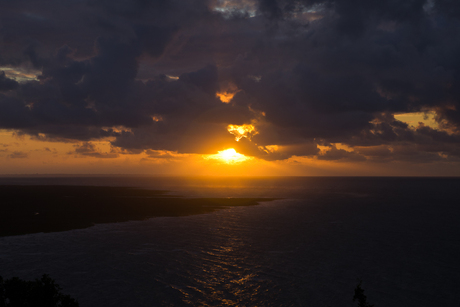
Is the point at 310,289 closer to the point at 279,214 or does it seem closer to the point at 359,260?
the point at 359,260

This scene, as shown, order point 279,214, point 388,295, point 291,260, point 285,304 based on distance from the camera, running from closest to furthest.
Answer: point 285,304 < point 388,295 < point 291,260 < point 279,214

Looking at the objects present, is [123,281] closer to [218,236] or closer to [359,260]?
[218,236]

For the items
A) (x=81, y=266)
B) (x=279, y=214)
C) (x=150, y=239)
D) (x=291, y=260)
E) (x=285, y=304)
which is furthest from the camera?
(x=279, y=214)

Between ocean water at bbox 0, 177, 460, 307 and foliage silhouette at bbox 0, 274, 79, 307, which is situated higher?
foliage silhouette at bbox 0, 274, 79, 307

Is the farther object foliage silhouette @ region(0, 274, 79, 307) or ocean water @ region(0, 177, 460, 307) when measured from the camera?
ocean water @ region(0, 177, 460, 307)

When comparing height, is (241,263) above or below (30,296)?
below

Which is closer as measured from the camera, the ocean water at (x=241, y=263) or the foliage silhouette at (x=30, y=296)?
the foliage silhouette at (x=30, y=296)

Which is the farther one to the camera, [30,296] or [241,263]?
[241,263]

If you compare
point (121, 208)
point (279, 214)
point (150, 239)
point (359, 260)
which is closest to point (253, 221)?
point (279, 214)

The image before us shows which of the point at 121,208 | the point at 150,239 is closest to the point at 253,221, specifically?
the point at 150,239

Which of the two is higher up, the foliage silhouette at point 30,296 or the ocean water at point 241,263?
the foliage silhouette at point 30,296

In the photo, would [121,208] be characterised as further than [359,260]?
Yes
